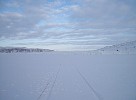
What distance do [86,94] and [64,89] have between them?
4.69 ft

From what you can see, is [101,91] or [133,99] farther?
[101,91]

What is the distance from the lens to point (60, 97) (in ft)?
21.8

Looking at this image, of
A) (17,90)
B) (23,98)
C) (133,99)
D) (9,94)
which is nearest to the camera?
(133,99)

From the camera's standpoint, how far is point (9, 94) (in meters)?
7.18

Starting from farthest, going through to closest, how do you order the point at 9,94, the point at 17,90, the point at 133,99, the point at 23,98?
1. the point at 17,90
2. the point at 9,94
3. the point at 23,98
4. the point at 133,99

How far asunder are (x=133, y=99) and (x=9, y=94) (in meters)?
5.93

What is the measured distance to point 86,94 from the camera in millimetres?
6996

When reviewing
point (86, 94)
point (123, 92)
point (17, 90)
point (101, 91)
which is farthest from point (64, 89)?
point (123, 92)

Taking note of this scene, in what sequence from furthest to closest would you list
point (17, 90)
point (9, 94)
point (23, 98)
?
point (17, 90)
point (9, 94)
point (23, 98)

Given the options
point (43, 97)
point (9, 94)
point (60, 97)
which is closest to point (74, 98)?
point (60, 97)

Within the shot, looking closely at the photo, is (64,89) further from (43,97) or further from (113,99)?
(113,99)

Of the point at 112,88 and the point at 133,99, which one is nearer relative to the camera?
the point at 133,99

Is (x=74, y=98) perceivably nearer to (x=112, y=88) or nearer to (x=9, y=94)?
(x=112, y=88)

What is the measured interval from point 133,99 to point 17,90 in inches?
233
